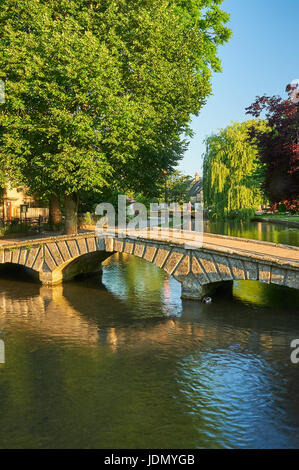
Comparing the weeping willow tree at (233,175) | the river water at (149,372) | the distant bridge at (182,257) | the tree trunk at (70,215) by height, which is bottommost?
the river water at (149,372)

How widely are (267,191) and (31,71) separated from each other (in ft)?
44.0

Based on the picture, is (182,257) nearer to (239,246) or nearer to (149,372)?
(239,246)

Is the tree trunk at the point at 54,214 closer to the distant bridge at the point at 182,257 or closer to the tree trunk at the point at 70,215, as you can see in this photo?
the tree trunk at the point at 70,215

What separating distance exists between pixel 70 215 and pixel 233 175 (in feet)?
118

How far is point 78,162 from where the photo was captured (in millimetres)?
23156

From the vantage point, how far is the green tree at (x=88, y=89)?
73.7ft

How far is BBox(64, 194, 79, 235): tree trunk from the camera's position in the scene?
87.6ft

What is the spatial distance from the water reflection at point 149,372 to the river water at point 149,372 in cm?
3

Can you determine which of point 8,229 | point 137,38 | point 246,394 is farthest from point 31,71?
point 246,394

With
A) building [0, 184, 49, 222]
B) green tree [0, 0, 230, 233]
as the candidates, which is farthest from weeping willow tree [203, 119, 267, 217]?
green tree [0, 0, 230, 233]

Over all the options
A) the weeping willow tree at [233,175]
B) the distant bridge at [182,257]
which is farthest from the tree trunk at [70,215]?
the weeping willow tree at [233,175]

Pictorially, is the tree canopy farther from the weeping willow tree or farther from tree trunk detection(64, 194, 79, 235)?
the weeping willow tree

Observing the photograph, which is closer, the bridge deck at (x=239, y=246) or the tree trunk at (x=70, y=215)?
the bridge deck at (x=239, y=246)
